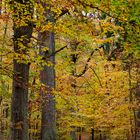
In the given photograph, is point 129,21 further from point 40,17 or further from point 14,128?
point 14,128

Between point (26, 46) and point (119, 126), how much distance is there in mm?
11857

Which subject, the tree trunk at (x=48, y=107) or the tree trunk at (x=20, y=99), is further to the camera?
the tree trunk at (x=48, y=107)

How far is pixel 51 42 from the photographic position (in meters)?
12.0

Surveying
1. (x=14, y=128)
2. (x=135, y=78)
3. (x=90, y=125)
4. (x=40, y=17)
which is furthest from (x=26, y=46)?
(x=90, y=125)

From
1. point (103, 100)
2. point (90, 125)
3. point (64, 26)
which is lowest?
point (90, 125)

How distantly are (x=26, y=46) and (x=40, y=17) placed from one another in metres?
0.75

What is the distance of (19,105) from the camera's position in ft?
25.6

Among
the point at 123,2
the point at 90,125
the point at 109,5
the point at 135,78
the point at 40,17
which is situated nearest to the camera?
the point at 123,2

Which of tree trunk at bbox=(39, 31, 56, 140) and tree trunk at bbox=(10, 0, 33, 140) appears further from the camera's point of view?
tree trunk at bbox=(39, 31, 56, 140)

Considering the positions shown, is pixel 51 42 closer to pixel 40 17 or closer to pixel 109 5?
pixel 40 17

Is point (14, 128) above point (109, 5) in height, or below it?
below

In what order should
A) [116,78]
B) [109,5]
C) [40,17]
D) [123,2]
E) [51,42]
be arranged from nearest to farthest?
[123,2]
[109,5]
[40,17]
[51,42]
[116,78]

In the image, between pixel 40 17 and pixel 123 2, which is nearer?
pixel 123 2

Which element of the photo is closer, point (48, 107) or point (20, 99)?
point (20, 99)
